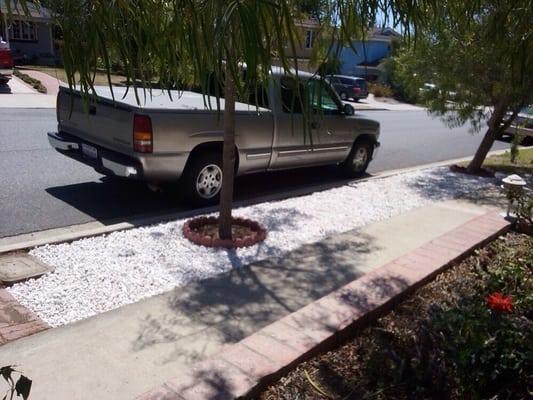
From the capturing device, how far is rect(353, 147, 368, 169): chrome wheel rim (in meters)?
9.78

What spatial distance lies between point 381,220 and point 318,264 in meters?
1.98

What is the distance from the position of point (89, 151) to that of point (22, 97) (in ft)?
41.2

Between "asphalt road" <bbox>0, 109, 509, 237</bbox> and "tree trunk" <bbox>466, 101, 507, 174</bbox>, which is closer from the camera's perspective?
"asphalt road" <bbox>0, 109, 509, 237</bbox>

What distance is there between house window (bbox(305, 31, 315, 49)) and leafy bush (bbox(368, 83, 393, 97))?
37775 millimetres

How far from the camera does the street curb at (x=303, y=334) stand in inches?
110

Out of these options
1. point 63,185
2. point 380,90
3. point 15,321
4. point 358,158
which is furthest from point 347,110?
point 380,90

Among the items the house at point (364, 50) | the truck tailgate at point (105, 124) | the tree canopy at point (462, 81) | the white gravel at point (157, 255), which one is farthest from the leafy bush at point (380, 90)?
the house at point (364, 50)

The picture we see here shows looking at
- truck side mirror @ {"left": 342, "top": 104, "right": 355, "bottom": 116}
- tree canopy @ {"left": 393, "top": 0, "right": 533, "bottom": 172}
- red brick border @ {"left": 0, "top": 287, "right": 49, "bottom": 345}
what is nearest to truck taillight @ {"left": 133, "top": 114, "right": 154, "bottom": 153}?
red brick border @ {"left": 0, "top": 287, "right": 49, "bottom": 345}

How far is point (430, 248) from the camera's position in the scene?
5.33 m

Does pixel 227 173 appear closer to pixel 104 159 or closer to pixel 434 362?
pixel 104 159

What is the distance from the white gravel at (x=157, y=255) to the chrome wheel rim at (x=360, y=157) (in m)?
1.62

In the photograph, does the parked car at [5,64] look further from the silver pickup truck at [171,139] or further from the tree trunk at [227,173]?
the tree trunk at [227,173]

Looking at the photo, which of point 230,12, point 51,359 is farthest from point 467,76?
point 230,12

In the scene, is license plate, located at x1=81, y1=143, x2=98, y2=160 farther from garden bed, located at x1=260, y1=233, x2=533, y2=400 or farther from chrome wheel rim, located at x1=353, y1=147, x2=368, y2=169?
chrome wheel rim, located at x1=353, y1=147, x2=368, y2=169
